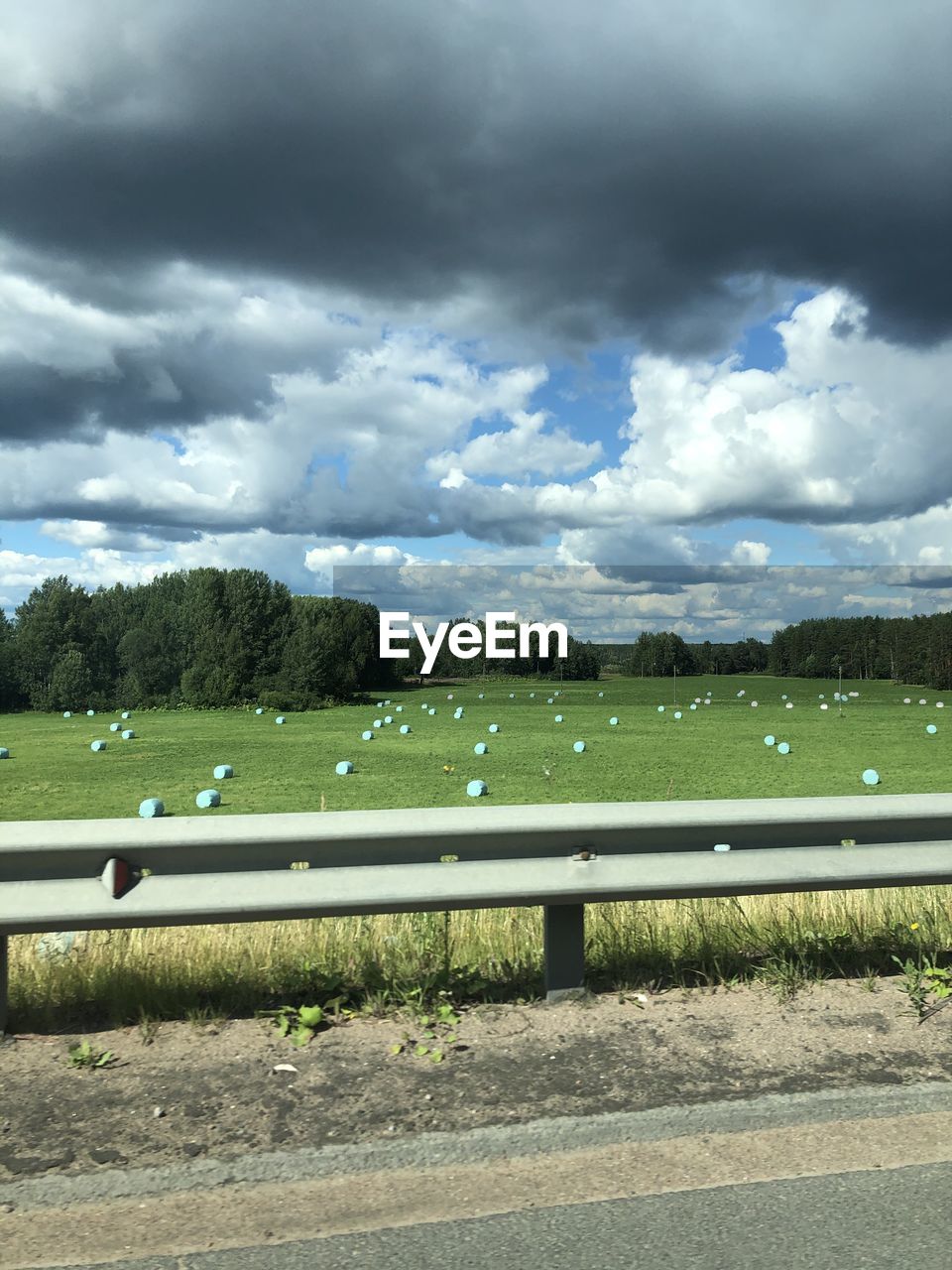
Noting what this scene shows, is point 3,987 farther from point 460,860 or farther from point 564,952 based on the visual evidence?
point 564,952

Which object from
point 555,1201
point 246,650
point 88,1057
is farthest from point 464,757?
point 246,650

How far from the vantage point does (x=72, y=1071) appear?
3.84 meters

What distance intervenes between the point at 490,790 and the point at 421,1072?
25271 millimetres

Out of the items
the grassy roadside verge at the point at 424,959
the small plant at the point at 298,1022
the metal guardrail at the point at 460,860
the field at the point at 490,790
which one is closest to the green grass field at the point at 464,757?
the field at the point at 490,790

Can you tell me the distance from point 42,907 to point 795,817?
9.78ft

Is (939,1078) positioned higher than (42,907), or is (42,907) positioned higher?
(42,907)

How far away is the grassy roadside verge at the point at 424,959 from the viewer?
443cm

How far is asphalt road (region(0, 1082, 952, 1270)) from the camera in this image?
2.74m

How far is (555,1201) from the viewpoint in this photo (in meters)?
3.01

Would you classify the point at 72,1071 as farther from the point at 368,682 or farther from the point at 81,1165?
the point at 368,682

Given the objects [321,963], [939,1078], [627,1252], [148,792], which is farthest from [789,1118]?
[148,792]

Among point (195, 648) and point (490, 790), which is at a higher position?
point (195, 648)

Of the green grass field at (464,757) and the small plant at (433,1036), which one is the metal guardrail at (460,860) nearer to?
the small plant at (433,1036)

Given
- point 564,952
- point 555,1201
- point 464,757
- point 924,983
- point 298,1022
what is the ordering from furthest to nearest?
point 464,757 < point 924,983 < point 564,952 < point 298,1022 < point 555,1201
